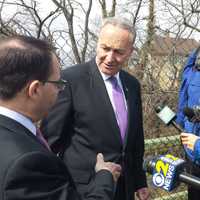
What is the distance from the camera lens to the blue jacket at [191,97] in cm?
274

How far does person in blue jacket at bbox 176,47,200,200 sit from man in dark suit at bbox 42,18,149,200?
401 millimetres

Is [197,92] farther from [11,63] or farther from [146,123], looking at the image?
[146,123]

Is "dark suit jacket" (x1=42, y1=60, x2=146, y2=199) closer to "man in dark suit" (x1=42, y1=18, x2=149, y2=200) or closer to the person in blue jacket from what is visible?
"man in dark suit" (x1=42, y1=18, x2=149, y2=200)

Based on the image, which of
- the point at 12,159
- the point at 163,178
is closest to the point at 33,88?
the point at 12,159

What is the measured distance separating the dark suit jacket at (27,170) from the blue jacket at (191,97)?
1.45 meters

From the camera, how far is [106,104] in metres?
2.29

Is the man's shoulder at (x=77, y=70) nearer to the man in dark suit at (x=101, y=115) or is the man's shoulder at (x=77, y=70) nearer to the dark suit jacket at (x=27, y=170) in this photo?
the man in dark suit at (x=101, y=115)

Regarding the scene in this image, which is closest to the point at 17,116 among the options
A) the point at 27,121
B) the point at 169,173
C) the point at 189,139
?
the point at 27,121

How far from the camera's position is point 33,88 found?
1.39 m

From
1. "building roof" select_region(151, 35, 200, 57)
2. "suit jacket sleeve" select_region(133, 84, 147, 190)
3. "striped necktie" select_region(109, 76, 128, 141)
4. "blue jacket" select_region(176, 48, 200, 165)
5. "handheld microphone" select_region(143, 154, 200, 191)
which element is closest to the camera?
"handheld microphone" select_region(143, 154, 200, 191)

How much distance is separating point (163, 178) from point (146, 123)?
11.1 ft

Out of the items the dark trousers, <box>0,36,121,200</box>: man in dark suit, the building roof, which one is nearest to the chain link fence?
the building roof

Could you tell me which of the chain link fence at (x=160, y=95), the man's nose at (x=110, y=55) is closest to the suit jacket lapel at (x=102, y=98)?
the man's nose at (x=110, y=55)

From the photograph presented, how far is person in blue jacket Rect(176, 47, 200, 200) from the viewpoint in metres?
2.62
